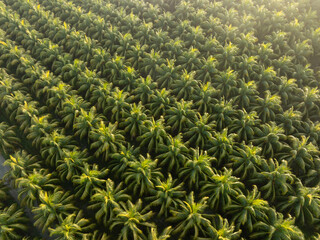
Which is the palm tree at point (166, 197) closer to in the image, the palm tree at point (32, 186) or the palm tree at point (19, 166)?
the palm tree at point (32, 186)

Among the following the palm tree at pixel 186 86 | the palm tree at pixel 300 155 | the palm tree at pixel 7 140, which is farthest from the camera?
the palm tree at pixel 186 86

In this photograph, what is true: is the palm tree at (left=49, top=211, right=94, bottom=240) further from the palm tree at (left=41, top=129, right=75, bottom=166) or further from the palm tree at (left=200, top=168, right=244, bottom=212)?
the palm tree at (left=200, top=168, right=244, bottom=212)

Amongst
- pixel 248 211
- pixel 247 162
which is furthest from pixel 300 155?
pixel 248 211

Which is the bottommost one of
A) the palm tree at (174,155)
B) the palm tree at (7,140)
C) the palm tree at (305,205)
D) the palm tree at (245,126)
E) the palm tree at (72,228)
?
the palm tree at (7,140)

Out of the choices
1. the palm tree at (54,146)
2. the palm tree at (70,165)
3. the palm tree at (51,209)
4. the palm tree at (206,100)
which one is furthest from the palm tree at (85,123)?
the palm tree at (206,100)

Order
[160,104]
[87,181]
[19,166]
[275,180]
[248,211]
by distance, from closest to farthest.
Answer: [248,211] → [87,181] → [275,180] → [19,166] → [160,104]

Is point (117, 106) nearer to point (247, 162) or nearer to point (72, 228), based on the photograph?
point (72, 228)
